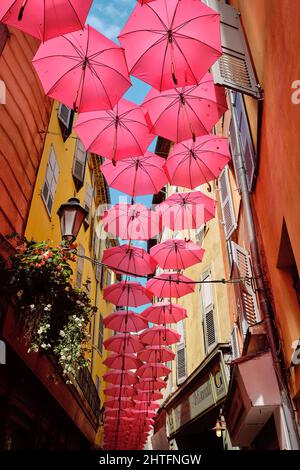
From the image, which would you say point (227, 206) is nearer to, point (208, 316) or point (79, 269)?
point (208, 316)

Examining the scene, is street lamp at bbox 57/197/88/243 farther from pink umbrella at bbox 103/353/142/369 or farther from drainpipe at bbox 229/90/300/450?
pink umbrella at bbox 103/353/142/369

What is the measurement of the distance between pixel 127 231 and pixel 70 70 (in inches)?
220

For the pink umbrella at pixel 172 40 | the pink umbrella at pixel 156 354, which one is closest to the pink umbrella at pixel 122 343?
the pink umbrella at pixel 156 354

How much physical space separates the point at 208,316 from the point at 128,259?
3583 mm

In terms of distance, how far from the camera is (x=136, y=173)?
383 inches

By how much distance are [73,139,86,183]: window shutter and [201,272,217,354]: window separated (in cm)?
572

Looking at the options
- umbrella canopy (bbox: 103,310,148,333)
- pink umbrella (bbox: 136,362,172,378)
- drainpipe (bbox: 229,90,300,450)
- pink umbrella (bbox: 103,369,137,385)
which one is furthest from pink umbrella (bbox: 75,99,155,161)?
pink umbrella (bbox: 103,369,137,385)

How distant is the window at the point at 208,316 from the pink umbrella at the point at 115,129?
6.63 m

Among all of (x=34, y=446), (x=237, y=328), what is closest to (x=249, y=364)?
(x=237, y=328)

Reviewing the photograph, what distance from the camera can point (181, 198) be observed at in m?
10.8

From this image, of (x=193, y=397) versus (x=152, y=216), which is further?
(x=193, y=397)

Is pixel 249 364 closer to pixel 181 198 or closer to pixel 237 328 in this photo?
pixel 237 328

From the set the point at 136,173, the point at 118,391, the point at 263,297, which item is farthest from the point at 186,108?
the point at 118,391

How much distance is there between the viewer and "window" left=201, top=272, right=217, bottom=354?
1241 centimetres
